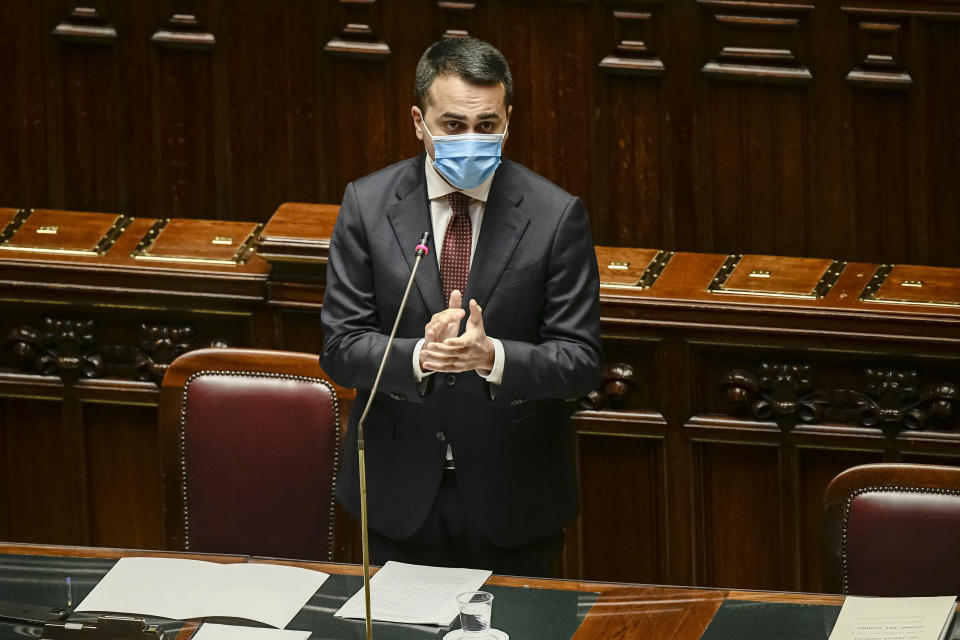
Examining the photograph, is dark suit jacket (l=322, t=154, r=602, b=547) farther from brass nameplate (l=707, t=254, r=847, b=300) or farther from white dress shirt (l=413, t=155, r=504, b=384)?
brass nameplate (l=707, t=254, r=847, b=300)

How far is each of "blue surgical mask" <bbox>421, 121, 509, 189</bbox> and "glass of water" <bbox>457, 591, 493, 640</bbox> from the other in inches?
32.1


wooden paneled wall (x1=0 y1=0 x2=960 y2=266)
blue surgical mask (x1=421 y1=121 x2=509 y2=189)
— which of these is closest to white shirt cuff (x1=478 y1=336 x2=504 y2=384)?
blue surgical mask (x1=421 y1=121 x2=509 y2=189)

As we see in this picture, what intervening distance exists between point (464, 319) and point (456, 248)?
14cm

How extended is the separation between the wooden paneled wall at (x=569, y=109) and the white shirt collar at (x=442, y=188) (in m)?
1.41

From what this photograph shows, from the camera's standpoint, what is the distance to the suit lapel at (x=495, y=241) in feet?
10.6

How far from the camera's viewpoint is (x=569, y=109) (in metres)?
4.68

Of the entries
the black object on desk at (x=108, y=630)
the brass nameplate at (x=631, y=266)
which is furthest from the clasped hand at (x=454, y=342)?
the brass nameplate at (x=631, y=266)

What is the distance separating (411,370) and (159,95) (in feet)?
7.02

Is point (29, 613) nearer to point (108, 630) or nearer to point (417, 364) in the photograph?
point (108, 630)

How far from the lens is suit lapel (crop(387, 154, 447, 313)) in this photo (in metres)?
3.24

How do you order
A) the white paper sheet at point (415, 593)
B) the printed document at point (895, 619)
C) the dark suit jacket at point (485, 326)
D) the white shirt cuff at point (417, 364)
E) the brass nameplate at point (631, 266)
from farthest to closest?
the brass nameplate at point (631, 266) → the dark suit jacket at point (485, 326) → the white shirt cuff at point (417, 364) → the white paper sheet at point (415, 593) → the printed document at point (895, 619)

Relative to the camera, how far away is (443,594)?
9.66ft

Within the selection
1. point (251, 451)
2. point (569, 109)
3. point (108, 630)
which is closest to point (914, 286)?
point (569, 109)

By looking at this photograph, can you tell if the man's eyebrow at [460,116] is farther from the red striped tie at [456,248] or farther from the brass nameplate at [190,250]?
the brass nameplate at [190,250]
